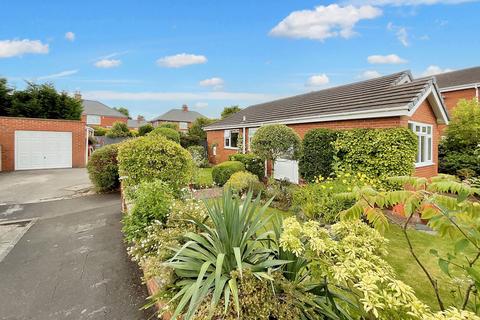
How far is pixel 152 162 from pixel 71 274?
3.16m

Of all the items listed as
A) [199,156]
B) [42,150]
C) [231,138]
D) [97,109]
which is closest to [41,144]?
[42,150]

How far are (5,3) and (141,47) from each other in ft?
19.1

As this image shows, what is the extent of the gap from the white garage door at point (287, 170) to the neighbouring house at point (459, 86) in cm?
1514

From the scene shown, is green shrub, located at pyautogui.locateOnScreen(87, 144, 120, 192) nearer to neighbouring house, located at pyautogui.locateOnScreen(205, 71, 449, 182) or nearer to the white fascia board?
neighbouring house, located at pyautogui.locateOnScreen(205, 71, 449, 182)

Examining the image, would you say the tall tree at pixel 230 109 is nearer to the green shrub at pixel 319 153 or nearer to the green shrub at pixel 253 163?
the green shrub at pixel 253 163

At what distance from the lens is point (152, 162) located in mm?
6594

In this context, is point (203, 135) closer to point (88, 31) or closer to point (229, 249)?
point (88, 31)

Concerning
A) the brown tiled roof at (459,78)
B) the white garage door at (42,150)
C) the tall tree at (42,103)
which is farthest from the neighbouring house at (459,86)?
the tall tree at (42,103)

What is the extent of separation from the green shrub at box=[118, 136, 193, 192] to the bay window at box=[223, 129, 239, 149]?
37.0 feet

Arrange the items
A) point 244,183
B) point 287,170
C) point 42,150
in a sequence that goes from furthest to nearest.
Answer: point 42,150
point 287,170
point 244,183

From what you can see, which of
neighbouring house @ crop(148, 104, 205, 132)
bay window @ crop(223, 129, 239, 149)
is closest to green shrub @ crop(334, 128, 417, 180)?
bay window @ crop(223, 129, 239, 149)

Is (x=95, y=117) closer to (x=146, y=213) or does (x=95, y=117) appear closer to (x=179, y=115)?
(x=179, y=115)

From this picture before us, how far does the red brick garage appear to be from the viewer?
51.7 feet

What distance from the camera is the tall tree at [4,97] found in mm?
17188
